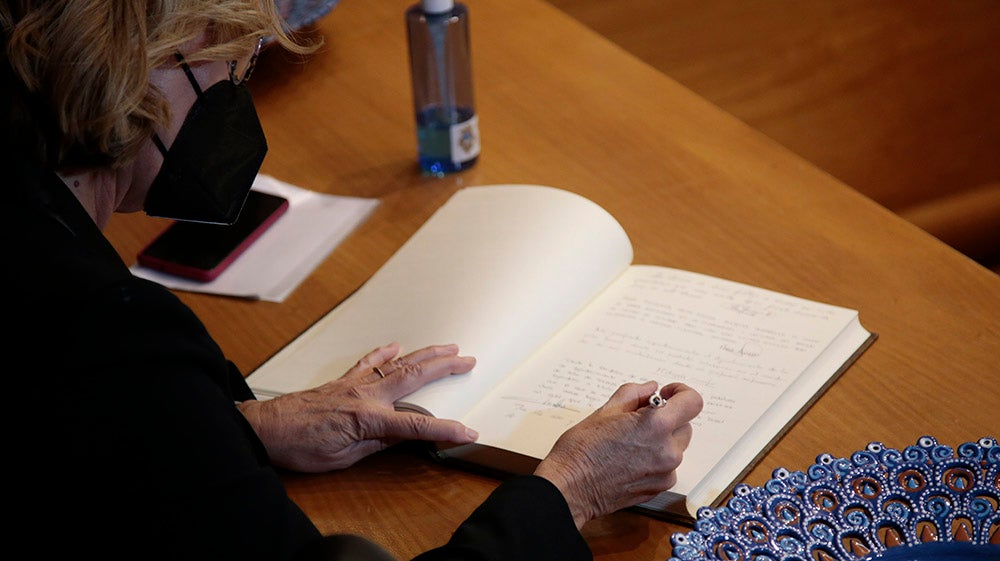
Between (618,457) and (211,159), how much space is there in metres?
0.51

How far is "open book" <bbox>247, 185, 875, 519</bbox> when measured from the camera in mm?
1122

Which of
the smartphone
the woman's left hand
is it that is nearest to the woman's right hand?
the woman's left hand

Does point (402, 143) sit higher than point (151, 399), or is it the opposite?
point (151, 399)

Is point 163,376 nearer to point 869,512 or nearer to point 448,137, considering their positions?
point 869,512

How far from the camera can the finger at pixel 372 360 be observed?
1188 millimetres

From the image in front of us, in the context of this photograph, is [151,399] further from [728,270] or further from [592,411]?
[728,270]

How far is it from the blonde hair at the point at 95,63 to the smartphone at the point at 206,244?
1.57 feet

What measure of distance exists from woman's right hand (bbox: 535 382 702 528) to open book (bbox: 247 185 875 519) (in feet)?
0.11

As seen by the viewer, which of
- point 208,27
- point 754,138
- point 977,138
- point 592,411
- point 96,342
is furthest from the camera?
point 977,138

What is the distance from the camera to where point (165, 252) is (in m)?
1.50

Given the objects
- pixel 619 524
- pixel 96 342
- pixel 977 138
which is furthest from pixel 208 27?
pixel 977 138

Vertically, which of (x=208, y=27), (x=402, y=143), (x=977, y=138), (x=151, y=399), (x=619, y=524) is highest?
(x=208, y=27)

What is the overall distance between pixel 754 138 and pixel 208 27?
33.9 inches

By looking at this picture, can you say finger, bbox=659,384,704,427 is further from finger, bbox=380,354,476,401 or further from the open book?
finger, bbox=380,354,476,401
